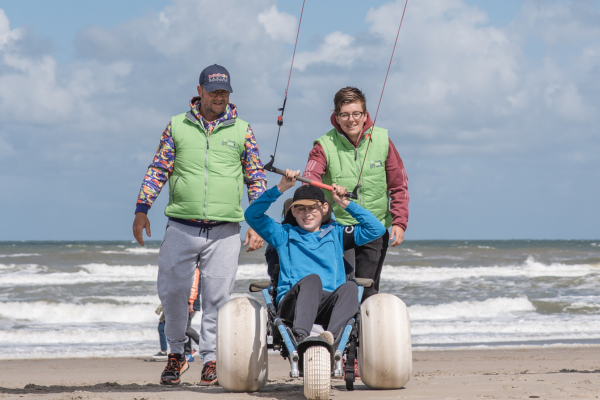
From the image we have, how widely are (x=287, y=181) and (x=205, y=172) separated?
671mm

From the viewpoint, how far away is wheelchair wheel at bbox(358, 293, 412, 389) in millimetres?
3506

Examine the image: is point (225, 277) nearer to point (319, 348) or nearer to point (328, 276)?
point (328, 276)

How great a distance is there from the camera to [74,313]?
1072cm

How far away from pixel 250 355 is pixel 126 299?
930cm

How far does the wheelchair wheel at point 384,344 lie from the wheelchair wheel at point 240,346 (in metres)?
0.59

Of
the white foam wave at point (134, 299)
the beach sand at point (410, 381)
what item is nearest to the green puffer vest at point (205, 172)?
the beach sand at point (410, 381)

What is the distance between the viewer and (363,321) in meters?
3.57

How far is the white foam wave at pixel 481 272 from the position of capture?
59.2ft

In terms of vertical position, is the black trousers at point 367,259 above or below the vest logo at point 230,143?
below

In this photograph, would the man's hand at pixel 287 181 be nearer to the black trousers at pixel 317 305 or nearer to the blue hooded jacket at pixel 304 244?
the blue hooded jacket at pixel 304 244

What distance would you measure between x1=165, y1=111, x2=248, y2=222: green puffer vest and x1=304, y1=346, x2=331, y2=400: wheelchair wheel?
1.28 m

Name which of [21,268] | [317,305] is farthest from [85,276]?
[317,305]

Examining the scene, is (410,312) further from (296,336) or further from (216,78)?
(296,336)

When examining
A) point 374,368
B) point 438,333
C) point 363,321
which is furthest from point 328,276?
point 438,333
